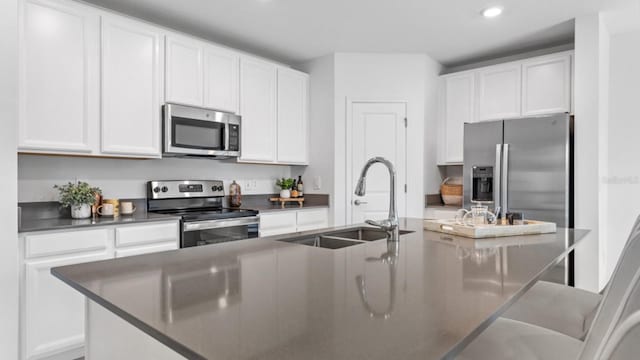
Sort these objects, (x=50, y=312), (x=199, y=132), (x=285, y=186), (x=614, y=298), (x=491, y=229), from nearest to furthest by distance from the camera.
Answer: (x=614, y=298) → (x=491, y=229) → (x=50, y=312) → (x=199, y=132) → (x=285, y=186)

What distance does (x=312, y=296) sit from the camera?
83cm

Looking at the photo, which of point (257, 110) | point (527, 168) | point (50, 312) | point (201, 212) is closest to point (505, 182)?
point (527, 168)

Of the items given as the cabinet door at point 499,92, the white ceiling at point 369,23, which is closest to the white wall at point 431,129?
the white ceiling at point 369,23

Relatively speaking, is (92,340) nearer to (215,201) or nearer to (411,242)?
(411,242)

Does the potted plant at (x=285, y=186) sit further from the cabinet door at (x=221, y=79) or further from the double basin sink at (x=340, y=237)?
the double basin sink at (x=340, y=237)

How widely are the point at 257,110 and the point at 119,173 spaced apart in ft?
4.54

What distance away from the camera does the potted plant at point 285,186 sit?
4.12 meters

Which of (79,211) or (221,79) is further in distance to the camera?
(221,79)

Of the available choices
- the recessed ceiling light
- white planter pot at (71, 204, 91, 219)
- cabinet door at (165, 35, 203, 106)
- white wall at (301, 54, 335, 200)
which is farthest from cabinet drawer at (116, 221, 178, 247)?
the recessed ceiling light

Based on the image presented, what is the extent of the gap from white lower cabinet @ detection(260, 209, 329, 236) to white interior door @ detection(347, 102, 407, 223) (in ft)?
1.19

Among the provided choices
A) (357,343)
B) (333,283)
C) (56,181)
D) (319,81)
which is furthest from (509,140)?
(56,181)

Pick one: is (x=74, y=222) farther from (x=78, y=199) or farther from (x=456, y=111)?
(x=456, y=111)

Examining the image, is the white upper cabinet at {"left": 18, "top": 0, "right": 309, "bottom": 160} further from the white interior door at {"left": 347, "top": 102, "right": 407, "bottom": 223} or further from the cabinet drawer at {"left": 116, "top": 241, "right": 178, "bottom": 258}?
the white interior door at {"left": 347, "top": 102, "right": 407, "bottom": 223}

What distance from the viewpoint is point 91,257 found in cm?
236
